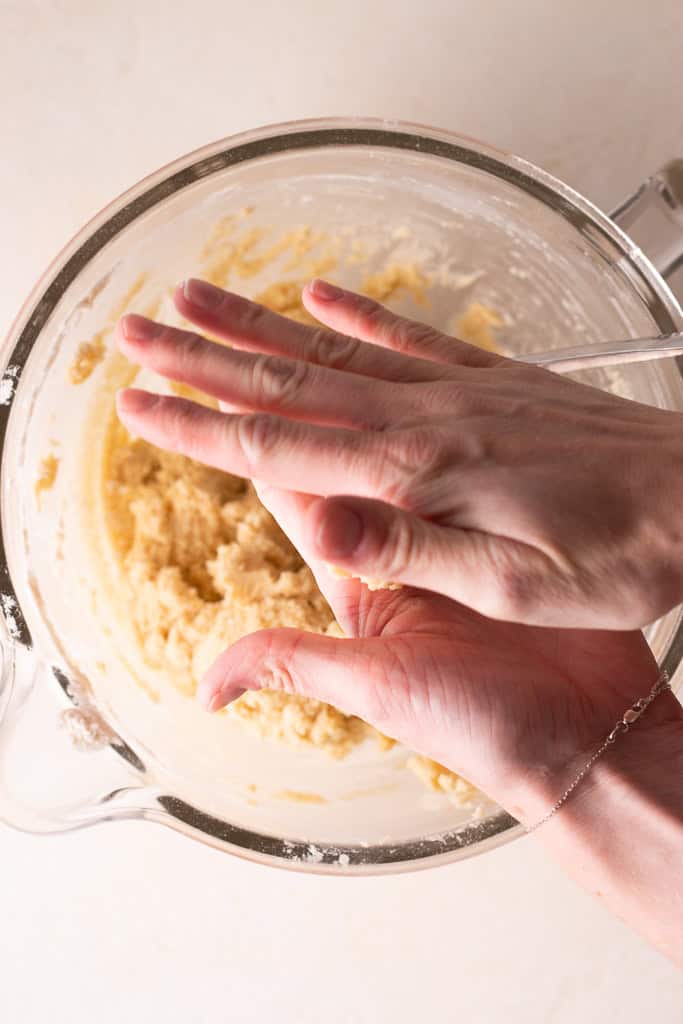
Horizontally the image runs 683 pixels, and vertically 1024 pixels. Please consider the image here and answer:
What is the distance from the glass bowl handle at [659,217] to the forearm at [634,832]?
1.60 ft

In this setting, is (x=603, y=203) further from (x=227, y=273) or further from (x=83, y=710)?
(x=83, y=710)

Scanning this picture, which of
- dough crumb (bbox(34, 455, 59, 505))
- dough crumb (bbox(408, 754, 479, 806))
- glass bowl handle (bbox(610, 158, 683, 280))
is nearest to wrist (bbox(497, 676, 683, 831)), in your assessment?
dough crumb (bbox(408, 754, 479, 806))

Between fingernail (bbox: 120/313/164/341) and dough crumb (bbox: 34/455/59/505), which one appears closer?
fingernail (bbox: 120/313/164/341)

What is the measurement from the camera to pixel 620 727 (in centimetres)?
84

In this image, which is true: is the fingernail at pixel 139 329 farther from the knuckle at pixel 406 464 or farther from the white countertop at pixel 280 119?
the white countertop at pixel 280 119

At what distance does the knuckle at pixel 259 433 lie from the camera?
664 mm

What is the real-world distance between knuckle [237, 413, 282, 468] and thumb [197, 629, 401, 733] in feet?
0.57

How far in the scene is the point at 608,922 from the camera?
1072 mm

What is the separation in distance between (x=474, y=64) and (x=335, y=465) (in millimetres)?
618

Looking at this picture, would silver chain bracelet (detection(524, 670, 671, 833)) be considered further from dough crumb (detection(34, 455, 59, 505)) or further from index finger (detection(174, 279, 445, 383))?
dough crumb (detection(34, 455, 59, 505))

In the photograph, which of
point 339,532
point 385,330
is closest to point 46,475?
point 385,330

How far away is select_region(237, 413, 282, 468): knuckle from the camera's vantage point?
26.1 inches

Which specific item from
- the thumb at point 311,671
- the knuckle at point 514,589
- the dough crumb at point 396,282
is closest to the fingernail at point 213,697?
the thumb at point 311,671

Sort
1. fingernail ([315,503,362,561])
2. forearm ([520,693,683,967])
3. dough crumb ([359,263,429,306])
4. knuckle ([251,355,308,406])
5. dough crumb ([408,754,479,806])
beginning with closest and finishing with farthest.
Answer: fingernail ([315,503,362,561]) → knuckle ([251,355,308,406]) → forearm ([520,693,683,967]) → dough crumb ([408,754,479,806]) → dough crumb ([359,263,429,306])
